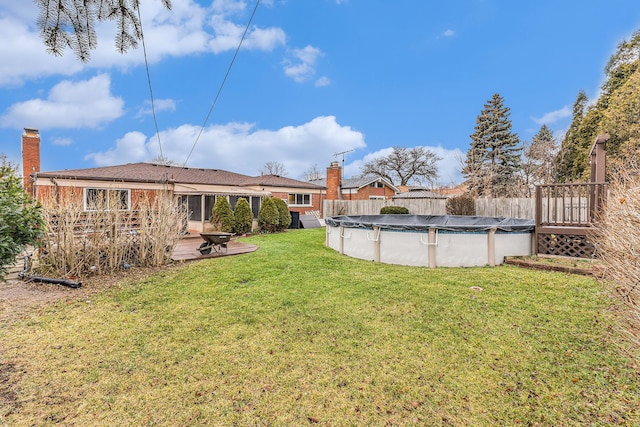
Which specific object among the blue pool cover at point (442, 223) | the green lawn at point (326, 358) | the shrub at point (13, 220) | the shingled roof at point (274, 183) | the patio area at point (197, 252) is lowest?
the green lawn at point (326, 358)

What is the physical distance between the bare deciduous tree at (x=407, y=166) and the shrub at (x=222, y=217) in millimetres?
29236

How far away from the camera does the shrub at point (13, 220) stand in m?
2.88

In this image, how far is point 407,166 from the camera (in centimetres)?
4028

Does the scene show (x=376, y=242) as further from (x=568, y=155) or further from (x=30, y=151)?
(x=568, y=155)

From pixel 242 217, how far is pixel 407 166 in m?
31.2

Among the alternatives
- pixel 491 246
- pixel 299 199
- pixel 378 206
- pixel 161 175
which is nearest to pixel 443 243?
pixel 491 246

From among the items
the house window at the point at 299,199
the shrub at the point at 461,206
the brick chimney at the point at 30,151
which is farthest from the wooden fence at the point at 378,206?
the brick chimney at the point at 30,151

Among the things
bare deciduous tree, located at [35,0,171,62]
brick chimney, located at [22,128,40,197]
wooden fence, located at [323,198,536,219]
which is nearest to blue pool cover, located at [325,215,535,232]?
wooden fence, located at [323,198,536,219]

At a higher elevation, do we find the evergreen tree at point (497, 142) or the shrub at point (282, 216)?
the evergreen tree at point (497, 142)

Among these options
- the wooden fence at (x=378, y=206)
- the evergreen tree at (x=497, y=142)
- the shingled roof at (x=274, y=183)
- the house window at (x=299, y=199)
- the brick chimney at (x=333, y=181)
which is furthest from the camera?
the evergreen tree at (x=497, y=142)

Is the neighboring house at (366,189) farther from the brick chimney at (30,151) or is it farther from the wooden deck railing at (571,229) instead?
the wooden deck railing at (571,229)

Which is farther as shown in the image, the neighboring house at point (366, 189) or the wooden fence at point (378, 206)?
the neighboring house at point (366, 189)

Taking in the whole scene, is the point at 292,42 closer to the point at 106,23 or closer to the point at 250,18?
the point at 250,18

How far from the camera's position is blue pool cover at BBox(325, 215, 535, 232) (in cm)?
718
